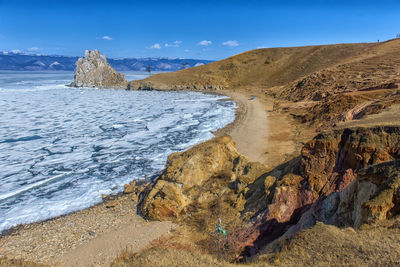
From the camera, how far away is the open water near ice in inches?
356

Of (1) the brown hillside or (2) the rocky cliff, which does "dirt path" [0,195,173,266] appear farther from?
(1) the brown hillside

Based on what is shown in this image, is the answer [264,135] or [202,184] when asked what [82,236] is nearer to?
[202,184]

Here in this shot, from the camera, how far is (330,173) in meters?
5.56

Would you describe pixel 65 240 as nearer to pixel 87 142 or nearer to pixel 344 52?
pixel 87 142

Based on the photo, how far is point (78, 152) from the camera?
1375 centimetres

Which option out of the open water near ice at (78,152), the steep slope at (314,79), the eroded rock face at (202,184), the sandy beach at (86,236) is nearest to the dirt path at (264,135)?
the steep slope at (314,79)

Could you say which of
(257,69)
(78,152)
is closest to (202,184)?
(78,152)

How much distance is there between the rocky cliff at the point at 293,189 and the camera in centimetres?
405

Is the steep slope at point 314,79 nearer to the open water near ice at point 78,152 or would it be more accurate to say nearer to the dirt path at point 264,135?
the dirt path at point 264,135

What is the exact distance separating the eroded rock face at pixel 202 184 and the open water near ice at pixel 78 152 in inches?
107

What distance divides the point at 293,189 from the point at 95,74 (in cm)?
6379

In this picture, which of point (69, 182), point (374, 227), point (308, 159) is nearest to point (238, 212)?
point (308, 159)

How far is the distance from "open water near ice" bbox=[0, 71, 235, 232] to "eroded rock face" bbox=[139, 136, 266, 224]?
2.73 meters

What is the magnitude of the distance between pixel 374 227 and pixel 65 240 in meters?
7.13
